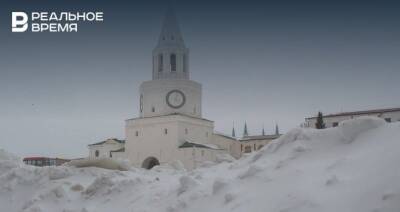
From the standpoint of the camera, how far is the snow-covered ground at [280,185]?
324 inches

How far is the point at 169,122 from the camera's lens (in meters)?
61.1

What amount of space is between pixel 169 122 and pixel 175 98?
4833 mm

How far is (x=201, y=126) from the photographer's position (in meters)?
64.9

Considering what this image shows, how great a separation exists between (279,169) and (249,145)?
64.4m

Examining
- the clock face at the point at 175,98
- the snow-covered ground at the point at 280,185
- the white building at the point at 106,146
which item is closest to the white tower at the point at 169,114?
the clock face at the point at 175,98

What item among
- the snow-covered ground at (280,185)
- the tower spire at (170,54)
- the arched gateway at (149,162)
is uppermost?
the tower spire at (170,54)

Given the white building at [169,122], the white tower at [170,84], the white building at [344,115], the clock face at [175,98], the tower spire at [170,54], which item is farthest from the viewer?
the tower spire at [170,54]

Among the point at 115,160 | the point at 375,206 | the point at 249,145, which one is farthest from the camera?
the point at 249,145

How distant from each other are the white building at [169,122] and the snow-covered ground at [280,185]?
1764 inches

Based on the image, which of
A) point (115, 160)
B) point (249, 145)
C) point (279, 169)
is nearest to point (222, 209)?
point (279, 169)

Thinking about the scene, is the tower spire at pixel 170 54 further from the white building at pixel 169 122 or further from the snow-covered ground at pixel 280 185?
the snow-covered ground at pixel 280 185

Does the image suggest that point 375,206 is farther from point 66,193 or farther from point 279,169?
point 66,193

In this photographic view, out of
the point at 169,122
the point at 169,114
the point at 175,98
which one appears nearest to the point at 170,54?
the point at 175,98

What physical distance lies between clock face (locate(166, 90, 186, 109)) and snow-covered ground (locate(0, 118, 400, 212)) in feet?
163
